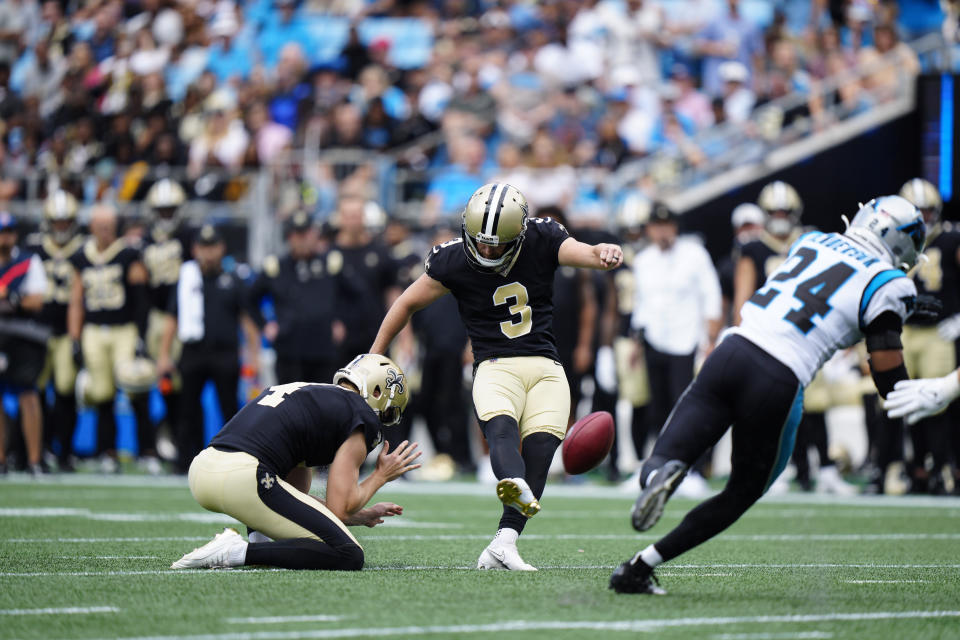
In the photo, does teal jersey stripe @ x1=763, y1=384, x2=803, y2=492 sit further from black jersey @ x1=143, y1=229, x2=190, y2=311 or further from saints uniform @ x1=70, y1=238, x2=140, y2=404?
saints uniform @ x1=70, y1=238, x2=140, y2=404

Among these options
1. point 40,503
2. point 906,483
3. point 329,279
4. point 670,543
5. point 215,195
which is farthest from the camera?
point 215,195

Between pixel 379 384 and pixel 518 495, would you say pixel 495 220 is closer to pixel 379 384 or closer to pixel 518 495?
pixel 379 384

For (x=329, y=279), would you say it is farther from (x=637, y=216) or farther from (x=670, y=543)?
(x=670, y=543)

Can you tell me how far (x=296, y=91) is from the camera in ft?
57.9

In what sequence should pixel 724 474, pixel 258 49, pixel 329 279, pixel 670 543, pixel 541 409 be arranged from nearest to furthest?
pixel 670 543
pixel 541 409
pixel 329 279
pixel 724 474
pixel 258 49

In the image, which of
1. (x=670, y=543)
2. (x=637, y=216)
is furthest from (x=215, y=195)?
(x=670, y=543)

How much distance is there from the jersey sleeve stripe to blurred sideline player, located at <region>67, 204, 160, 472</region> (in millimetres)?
8530

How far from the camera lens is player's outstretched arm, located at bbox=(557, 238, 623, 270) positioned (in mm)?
6102

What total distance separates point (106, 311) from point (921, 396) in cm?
901

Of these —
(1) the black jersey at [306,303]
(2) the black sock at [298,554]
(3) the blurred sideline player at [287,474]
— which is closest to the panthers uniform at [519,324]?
(3) the blurred sideline player at [287,474]

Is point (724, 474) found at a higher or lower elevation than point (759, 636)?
lower

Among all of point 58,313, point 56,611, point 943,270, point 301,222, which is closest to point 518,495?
point 56,611

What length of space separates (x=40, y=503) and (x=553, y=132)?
7.91m

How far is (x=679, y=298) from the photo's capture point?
1143 centimetres
